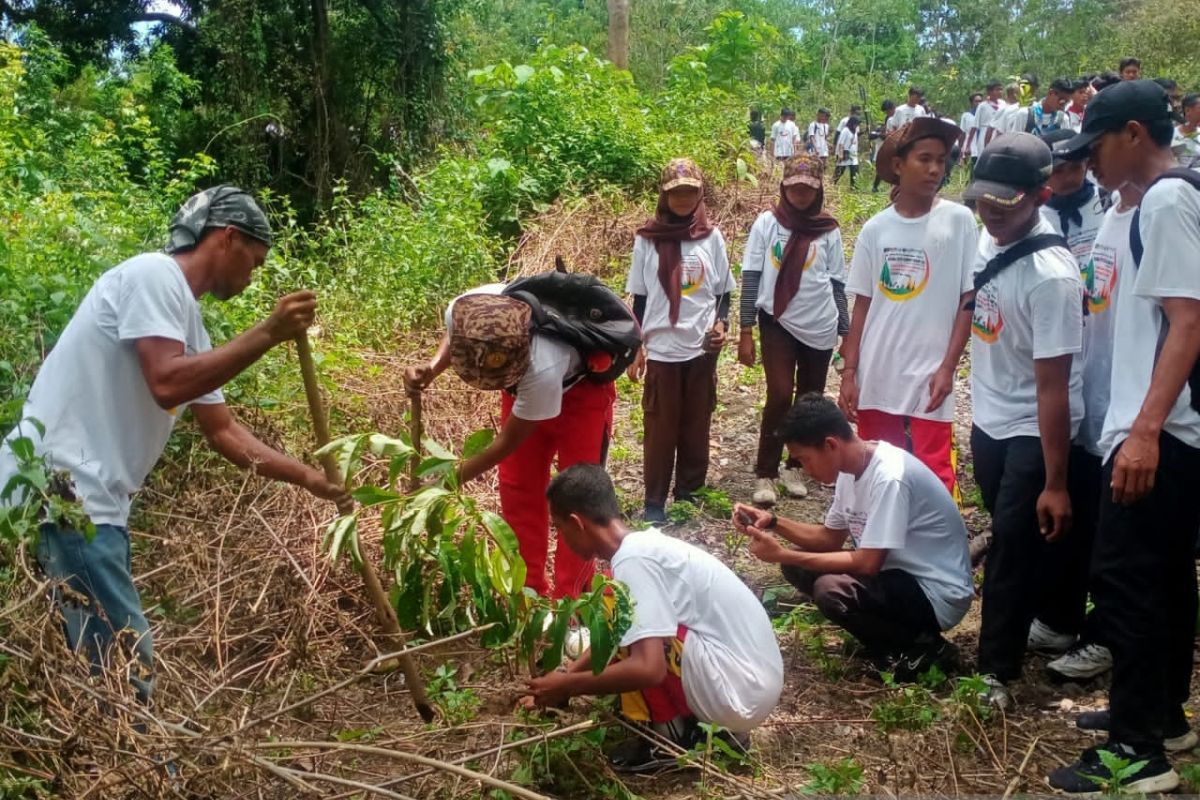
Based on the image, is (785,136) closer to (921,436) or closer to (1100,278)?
(921,436)

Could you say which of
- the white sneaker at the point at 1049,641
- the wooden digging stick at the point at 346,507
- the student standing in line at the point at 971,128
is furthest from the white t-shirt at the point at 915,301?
the student standing in line at the point at 971,128

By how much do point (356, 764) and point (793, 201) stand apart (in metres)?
3.66

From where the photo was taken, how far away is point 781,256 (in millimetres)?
5609

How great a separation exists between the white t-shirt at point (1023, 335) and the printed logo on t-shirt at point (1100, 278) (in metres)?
0.06

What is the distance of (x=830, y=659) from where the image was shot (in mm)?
3951

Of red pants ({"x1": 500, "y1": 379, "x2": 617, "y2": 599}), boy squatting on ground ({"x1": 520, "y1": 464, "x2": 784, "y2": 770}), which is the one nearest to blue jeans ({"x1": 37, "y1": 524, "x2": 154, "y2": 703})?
boy squatting on ground ({"x1": 520, "y1": 464, "x2": 784, "y2": 770})

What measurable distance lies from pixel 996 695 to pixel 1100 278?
1.43 meters

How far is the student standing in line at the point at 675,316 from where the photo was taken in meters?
5.45

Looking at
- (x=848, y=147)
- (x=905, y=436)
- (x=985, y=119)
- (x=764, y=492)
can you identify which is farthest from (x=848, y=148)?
(x=905, y=436)

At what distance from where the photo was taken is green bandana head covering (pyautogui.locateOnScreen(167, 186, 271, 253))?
2895 mm

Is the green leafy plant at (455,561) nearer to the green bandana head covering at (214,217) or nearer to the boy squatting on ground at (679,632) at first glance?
the boy squatting on ground at (679,632)

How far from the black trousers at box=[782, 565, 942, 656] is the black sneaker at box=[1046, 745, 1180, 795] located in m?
0.75

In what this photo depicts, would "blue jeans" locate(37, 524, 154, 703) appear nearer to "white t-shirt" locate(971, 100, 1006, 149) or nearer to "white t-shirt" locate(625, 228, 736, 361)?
"white t-shirt" locate(625, 228, 736, 361)

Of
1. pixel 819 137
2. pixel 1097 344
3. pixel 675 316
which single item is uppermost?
pixel 819 137
